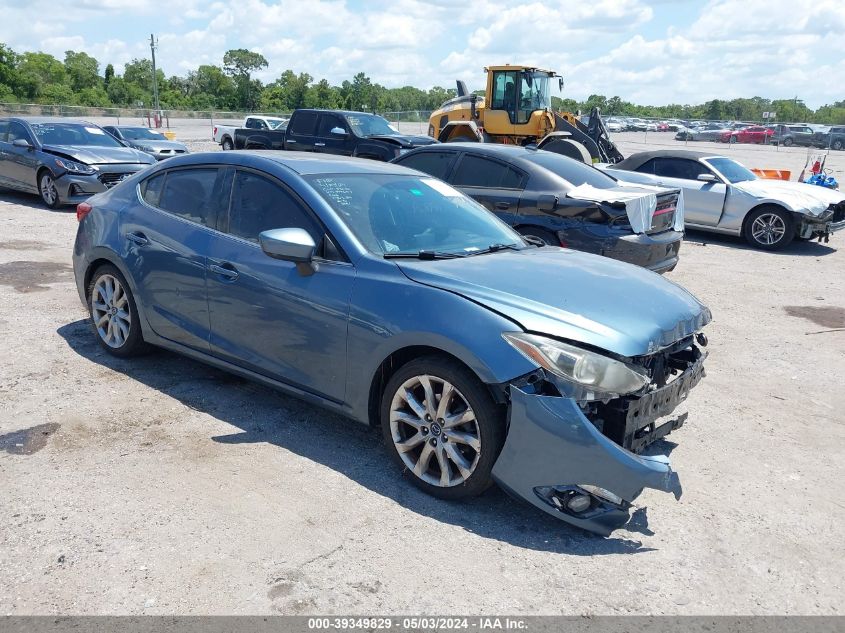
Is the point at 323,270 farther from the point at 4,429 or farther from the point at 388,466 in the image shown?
the point at 4,429

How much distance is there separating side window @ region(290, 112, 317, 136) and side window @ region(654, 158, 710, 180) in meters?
8.89

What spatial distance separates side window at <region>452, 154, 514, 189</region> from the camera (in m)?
8.53

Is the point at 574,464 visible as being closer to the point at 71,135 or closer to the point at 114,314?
the point at 114,314

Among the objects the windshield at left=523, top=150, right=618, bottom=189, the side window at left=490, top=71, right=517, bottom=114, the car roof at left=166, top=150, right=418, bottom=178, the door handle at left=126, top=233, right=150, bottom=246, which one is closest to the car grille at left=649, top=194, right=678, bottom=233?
the windshield at left=523, top=150, right=618, bottom=189

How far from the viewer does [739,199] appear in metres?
12.1

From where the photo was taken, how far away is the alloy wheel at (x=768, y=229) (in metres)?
11.8

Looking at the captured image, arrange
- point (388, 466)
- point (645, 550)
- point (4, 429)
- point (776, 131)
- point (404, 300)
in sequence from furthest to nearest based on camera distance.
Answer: point (776, 131)
point (4, 429)
point (388, 466)
point (404, 300)
point (645, 550)

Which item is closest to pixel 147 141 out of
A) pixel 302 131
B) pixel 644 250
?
pixel 302 131

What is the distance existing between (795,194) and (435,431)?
10.4m

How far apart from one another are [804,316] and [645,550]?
5655 millimetres

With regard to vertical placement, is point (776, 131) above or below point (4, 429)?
above

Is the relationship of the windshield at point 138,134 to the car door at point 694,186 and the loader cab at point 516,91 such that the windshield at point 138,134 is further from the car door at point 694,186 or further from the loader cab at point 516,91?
the car door at point 694,186

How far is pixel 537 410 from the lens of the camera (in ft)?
11.1

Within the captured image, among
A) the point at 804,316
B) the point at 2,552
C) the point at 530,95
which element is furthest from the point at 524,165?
the point at 530,95
